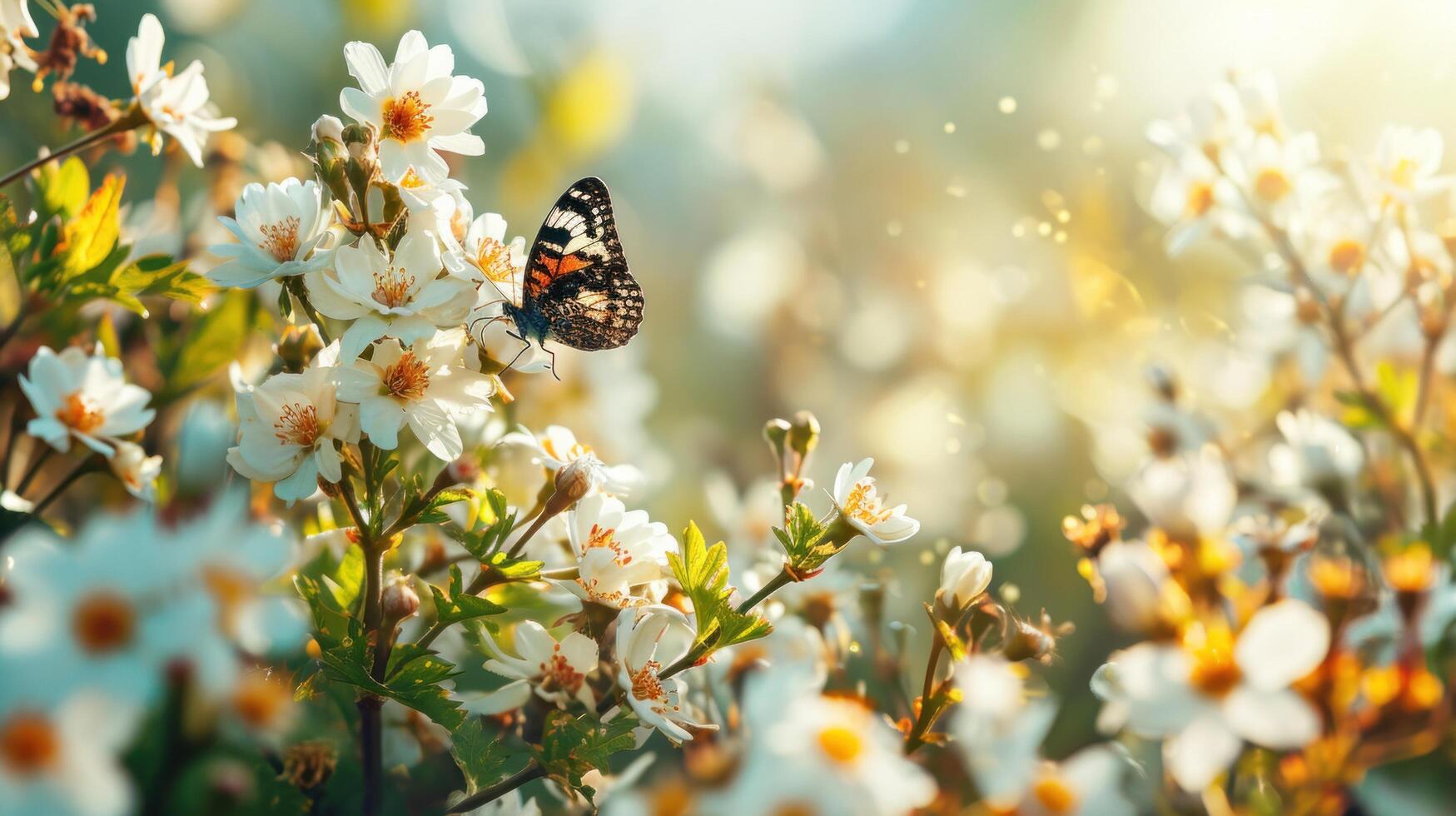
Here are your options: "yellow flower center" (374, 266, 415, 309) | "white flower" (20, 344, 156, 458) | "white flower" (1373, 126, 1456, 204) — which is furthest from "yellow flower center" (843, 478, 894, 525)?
"white flower" (1373, 126, 1456, 204)

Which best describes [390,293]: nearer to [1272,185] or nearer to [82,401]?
[82,401]

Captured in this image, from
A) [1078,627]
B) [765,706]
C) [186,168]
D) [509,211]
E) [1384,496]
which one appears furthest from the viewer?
[509,211]

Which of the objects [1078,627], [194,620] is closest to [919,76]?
[1078,627]

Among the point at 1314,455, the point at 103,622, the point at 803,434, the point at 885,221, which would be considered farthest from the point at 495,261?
the point at 885,221

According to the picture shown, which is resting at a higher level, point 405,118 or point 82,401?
point 405,118

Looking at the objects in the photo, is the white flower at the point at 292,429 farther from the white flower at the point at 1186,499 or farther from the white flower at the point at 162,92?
the white flower at the point at 1186,499

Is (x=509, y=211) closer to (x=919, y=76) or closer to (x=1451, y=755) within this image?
(x=919, y=76)
